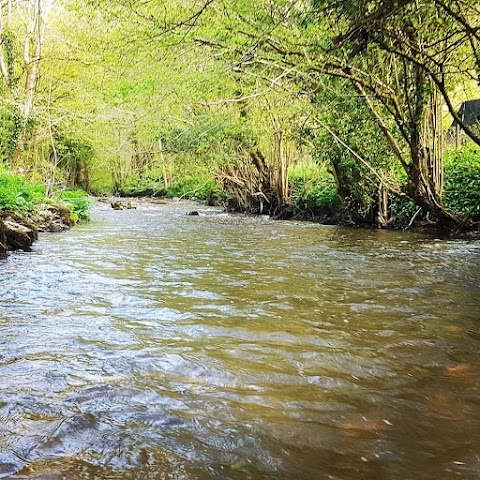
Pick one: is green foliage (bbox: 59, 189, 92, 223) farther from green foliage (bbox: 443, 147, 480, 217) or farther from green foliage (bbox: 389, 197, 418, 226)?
green foliage (bbox: 443, 147, 480, 217)

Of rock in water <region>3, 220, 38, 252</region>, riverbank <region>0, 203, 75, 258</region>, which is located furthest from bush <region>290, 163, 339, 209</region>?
rock in water <region>3, 220, 38, 252</region>

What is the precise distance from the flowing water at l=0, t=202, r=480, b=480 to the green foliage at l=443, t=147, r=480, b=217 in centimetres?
623

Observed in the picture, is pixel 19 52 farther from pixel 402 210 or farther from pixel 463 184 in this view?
pixel 463 184

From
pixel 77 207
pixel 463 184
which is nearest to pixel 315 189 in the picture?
pixel 463 184

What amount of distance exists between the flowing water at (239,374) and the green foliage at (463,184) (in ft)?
20.4

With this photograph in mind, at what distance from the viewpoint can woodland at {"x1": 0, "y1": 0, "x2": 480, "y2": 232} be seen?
8.25m

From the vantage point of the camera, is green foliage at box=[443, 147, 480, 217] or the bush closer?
green foliage at box=[443, 147, 480, 217]

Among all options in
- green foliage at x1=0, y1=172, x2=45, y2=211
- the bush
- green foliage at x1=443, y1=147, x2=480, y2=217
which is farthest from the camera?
the bush

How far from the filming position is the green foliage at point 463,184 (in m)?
12.8

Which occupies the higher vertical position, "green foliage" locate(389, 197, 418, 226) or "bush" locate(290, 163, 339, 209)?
"bush" locate(290, 163, 339, 209)

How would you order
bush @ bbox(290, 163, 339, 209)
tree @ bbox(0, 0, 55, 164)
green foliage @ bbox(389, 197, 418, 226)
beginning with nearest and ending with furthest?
green foliage @ bbox(389, 197, 418, 226)
bush @ bbox(290, 163, 339, 209)
tree @ bbox(0, 0, 55, 164)

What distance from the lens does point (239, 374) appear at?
3.46 metres

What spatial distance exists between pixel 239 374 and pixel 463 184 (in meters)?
11.9

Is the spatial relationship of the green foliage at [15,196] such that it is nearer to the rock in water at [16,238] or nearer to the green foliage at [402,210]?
the rock in water at [16,238]
